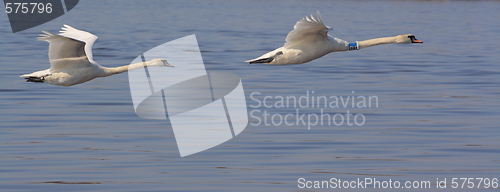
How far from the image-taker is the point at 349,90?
2447cm

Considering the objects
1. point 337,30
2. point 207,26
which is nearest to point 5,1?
point 207,26

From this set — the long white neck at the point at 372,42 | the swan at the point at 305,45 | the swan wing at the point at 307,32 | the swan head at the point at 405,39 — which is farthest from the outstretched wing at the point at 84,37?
the swan head at the point at 405,39

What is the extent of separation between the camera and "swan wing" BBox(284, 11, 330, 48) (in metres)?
15.7

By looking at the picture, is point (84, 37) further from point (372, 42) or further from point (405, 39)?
point (405, 39)

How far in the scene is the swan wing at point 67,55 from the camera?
15.8 meters

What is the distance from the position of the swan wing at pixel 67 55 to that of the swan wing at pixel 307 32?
3.72 meters

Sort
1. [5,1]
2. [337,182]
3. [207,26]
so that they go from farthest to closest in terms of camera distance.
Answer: [5,1], [207,26], [337,182]

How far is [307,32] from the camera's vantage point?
53.0 ft

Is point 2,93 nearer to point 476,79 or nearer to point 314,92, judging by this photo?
point 314,92

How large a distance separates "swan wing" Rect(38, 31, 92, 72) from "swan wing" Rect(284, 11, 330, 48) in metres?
3.72

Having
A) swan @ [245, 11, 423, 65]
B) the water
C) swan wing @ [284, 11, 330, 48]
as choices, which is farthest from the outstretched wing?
swan wing @ [284, 11, 330, 48]

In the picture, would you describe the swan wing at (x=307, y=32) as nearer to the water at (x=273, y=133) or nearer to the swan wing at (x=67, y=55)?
the water at (x=273, y=133)

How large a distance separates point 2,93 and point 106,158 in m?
9.00

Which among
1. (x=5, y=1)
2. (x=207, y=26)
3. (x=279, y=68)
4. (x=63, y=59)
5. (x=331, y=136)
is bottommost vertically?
(x=5, y=1)
